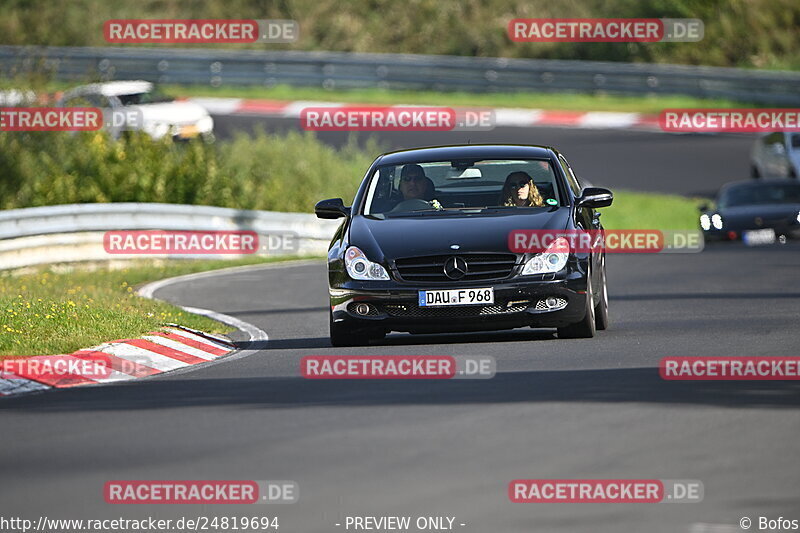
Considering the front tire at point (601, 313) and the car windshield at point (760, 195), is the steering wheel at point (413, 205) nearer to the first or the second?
the front tire at point (601, 313)

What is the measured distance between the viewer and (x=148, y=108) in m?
34.4

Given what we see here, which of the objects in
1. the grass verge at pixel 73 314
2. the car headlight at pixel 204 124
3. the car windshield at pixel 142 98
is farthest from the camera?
the car windshield at pixel 142 98

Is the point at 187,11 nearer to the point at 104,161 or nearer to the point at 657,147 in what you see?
the point at 657,147

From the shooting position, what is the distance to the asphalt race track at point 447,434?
704cm

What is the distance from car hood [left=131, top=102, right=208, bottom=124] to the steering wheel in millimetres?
20481

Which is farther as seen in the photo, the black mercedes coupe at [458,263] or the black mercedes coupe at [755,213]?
the black mercedes coupe at [755,213]

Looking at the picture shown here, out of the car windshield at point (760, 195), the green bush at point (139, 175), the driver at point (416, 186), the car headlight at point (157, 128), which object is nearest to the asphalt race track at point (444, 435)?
the driver at point (416, 186)

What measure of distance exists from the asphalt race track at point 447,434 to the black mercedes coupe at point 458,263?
0.26m

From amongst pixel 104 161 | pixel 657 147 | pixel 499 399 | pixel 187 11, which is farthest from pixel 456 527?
pixel 187 11

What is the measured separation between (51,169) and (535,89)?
1829 centimetres

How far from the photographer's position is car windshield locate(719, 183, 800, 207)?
28.0m

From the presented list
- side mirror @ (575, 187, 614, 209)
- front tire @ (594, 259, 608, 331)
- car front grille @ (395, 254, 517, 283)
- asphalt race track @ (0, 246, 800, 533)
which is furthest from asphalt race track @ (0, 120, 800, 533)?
side mirror @ (575, 187, 614, 209)

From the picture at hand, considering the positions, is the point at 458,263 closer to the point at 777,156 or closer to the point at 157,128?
the point at 157,128

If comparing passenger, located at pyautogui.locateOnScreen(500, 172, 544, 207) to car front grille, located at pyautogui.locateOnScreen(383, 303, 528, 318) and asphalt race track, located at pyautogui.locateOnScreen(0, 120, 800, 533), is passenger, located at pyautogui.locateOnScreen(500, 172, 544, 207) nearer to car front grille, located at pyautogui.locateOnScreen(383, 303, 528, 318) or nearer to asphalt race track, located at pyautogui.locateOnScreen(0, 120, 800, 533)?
asphalt race track, located at pyautogui.locateOnScreen(0, 120, 800, 533)
